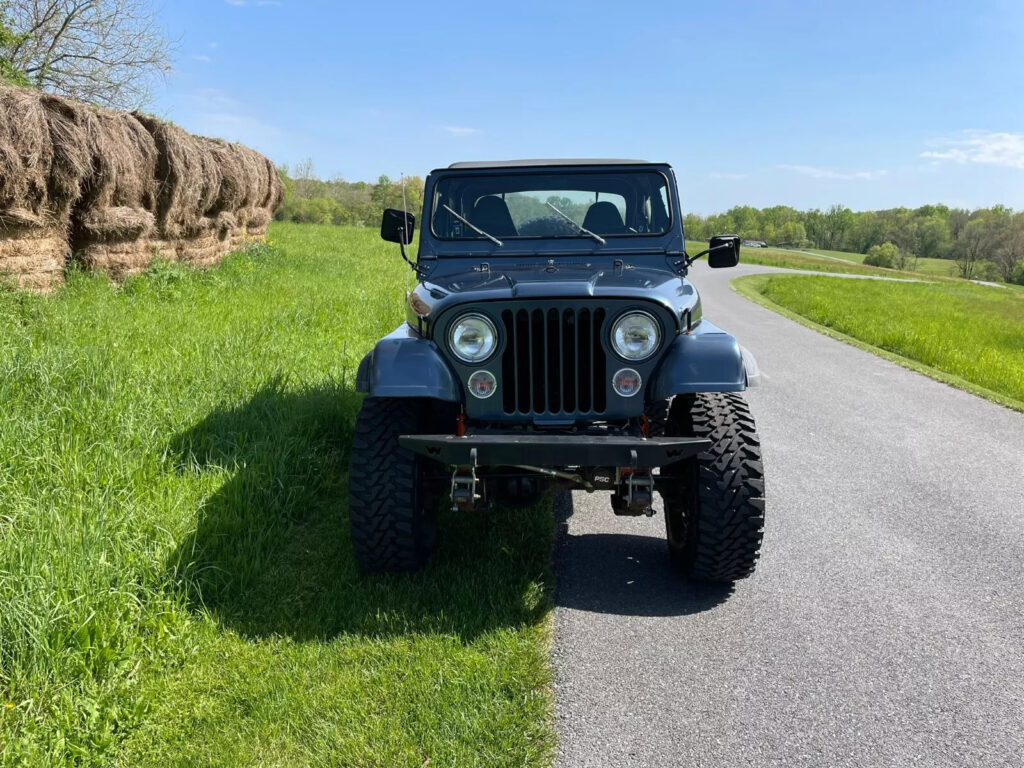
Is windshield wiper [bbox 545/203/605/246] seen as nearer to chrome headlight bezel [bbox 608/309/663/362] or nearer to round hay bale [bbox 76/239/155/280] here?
chrome headlight bezel [bbox 608/309/663/362]

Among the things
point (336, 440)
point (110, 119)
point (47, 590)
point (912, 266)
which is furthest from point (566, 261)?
point (912, 266)

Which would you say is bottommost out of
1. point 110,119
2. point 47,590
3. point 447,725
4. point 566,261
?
point 447,725

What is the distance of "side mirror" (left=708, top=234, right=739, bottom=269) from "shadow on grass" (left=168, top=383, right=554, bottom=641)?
172 centimetres

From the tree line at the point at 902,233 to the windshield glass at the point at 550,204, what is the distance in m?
70.3

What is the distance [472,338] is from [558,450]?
25.1 inches

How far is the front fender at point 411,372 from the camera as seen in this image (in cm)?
302

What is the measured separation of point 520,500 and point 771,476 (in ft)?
7.89

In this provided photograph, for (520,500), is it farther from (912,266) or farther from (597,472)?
(912,266)

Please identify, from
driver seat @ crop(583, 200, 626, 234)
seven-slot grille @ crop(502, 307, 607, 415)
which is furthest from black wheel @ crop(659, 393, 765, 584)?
driver seat @ crop(583, 200, 626, 234)

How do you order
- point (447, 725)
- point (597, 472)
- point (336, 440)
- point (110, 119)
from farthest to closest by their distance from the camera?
point (110, 119) → point (336, 440) → point (597, 472) → point (447, 725)

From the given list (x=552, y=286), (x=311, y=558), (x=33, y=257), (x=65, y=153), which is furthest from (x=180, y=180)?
(x=552, y=286)

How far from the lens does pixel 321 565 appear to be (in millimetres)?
3449

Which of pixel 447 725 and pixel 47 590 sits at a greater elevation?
pixel 47 590

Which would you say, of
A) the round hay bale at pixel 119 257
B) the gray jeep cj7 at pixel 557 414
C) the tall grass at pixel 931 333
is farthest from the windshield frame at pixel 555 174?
the tall grass at pixel 931 333
